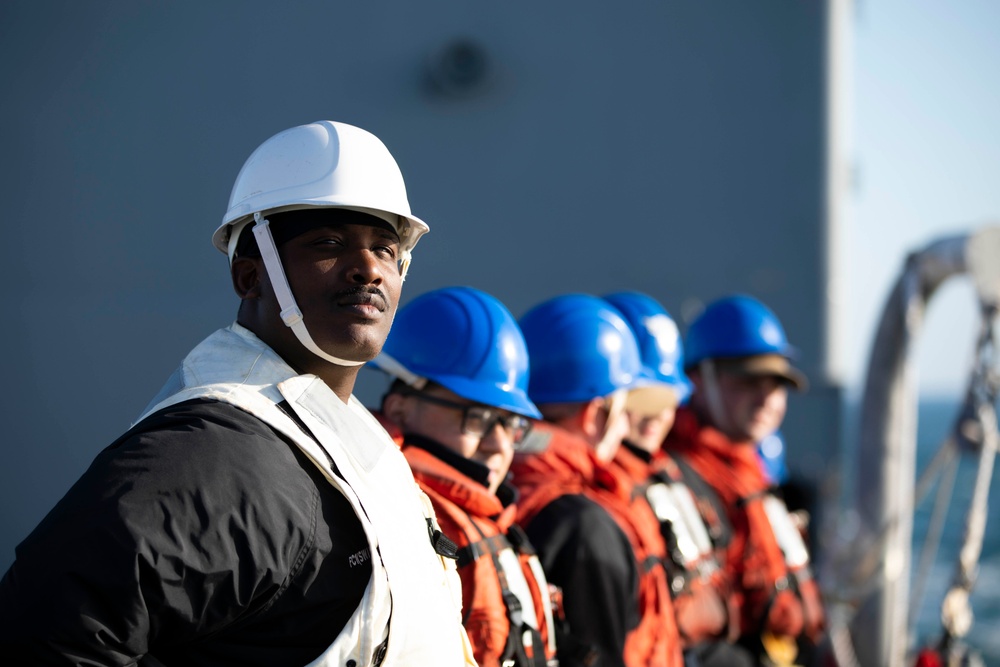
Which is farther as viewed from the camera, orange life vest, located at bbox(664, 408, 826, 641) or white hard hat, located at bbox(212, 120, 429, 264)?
orange life vest, located at bbox(664, 408, 826, 641)

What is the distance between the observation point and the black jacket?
4.01 feet

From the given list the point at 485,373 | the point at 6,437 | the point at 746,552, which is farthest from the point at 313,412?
the point at 746,552

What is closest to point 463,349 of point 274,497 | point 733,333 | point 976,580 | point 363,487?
point 363,487

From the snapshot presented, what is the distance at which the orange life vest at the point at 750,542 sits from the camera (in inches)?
169

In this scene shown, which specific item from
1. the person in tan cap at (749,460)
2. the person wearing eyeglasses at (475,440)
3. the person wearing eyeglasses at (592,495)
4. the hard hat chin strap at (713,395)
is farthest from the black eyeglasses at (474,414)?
the hard hat chin strap at (713,395)

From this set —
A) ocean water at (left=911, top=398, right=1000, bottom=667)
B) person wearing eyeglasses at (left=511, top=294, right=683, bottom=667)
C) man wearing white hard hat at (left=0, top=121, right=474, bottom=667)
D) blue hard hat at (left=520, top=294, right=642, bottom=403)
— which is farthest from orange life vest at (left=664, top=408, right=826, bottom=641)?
man wearing white hard hat at (left=0, top=121, right=474, bottom=667)

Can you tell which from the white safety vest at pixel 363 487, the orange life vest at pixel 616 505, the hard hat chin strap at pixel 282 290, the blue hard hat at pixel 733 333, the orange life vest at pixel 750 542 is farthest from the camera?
the blue hard hat at pixel 733 333

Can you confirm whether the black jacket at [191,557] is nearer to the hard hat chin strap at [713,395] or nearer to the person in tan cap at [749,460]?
the person in tan cap at [749,460]

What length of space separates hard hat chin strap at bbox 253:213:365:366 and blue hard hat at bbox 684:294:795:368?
137 inches

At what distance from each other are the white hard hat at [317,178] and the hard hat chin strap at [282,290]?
0.13ft

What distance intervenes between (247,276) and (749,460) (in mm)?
3398

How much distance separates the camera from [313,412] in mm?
1575

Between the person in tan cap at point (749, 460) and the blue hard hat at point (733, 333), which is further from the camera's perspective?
the blue hard hat at point (733, 333)

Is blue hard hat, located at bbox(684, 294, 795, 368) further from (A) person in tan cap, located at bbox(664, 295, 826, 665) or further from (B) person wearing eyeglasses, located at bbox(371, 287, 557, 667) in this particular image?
(B) person wearing eyeglasses, located at bbox(371, 287, 557, 667)
